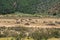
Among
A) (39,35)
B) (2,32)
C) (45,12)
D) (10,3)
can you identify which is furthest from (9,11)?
(39,35)

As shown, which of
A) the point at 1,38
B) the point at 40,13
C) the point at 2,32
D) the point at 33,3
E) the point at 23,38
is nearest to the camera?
the point at 23,38

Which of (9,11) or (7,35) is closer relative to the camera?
(7,35)

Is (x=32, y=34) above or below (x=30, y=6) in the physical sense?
above

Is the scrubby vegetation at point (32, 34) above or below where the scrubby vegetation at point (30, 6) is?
above

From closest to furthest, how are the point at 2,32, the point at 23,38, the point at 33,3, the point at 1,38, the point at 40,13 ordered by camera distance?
the point at 23,38, the point at 1,38, the point at 2,32, the point at 40,13, the point at 33,3

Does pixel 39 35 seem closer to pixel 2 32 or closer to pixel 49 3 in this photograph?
pixel 2 32

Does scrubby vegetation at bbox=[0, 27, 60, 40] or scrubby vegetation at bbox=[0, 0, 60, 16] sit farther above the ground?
scrubby vegetation at bbox=[0, 27, 60, 40]

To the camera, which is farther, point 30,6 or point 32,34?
point 30,6

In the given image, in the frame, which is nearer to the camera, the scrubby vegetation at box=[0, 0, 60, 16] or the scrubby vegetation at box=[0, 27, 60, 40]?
the scrubby vegetation at box=[0, 27, 60, 40]

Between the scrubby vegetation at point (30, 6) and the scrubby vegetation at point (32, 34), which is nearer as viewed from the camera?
the scrubby vegetation at point (32, 34)

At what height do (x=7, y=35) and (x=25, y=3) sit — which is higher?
(x=7, y=35)
